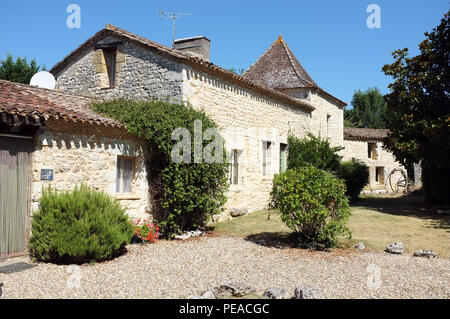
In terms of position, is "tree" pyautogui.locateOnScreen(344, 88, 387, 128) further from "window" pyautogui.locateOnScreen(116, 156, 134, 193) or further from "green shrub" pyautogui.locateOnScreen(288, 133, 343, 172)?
"window" pyautogui.locateOnScreen(116, 156, 134, 193)

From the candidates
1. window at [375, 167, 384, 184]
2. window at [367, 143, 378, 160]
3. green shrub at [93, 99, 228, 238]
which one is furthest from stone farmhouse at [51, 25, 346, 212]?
window at [375, 167, 384, 184]

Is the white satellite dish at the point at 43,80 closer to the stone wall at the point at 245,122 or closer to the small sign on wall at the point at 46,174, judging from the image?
the stone wall at the point at 245,122

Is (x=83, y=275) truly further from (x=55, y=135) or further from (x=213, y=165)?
(x=213, y=165)

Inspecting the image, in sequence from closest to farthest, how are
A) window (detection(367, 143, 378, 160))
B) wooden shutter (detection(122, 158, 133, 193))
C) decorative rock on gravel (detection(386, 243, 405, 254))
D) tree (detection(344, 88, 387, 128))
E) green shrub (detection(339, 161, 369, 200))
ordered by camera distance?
decorative rock on gravel (detection(386, 243, 405, 254)) → wooden shutter (detection(122, 158, 133, 193)) → green shrub (detection(339, 161, 369, 200)) → window (detection(367, 143, 378, 160)) → tree (detection(344, 88, 387, 128))

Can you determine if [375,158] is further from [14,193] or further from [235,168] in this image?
[14,193]

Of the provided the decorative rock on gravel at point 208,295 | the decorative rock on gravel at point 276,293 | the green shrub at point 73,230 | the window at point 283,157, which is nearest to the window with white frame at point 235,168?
the window at point 283,157

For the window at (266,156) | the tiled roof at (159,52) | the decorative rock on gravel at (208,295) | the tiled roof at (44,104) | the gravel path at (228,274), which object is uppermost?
the tiled roof at (159,52)

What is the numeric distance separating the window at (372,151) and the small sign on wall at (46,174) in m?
23.3

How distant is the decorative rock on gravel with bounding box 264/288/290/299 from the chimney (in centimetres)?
922

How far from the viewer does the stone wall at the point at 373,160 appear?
24.0 metres

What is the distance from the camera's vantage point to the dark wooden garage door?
252 inches

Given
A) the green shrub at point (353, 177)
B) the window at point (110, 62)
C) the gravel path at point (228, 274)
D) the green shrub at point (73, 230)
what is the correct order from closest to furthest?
the gravel path at point (228, 274) → the green shrub at point (73, 230) → the window at point (110, 62) → the green shrub at point (353, 177)
